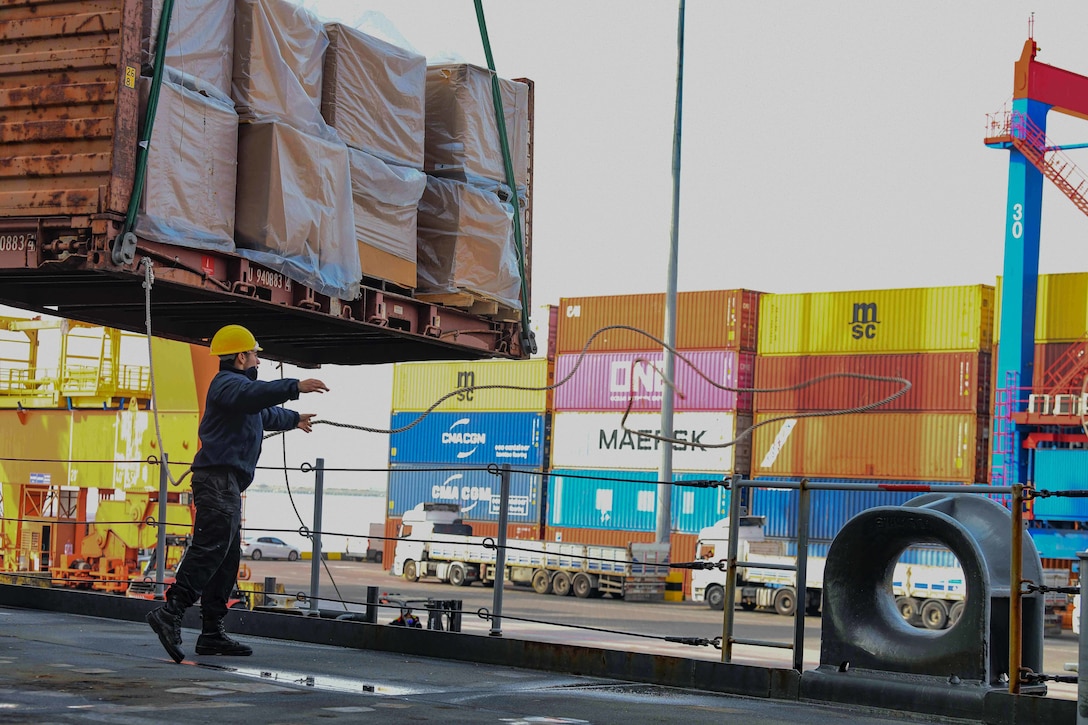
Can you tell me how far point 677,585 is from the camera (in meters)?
41.4

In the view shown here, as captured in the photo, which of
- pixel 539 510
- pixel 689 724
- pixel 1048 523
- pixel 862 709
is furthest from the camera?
pixel 539 510

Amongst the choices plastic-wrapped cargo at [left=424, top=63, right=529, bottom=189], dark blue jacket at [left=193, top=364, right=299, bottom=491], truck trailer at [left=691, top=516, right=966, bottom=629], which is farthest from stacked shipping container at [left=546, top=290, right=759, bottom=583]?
dark blue jacket at [left=193, top=364, right=299, bottom=491]

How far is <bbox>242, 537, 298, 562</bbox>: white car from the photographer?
65.9m

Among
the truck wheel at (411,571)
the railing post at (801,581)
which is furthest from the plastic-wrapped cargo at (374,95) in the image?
the truck wheel at (411,571)

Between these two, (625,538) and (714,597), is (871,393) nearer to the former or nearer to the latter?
(714,597)

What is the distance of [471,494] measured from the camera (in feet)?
160

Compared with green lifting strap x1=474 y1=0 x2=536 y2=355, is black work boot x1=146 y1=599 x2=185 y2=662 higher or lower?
lower

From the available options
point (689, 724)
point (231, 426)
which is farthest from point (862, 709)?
point (231, 426)

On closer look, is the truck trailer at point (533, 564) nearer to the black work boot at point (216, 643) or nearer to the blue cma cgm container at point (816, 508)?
the blue cma cgm container at point (816, 508)

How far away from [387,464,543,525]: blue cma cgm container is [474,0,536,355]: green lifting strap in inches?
1395

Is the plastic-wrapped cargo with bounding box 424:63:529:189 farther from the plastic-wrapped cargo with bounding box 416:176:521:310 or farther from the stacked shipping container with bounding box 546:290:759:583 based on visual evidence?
the stacked shipping container with bounding box 546:290:759:583

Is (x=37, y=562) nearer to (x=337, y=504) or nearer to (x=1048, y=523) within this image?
(x=1048, y=523)

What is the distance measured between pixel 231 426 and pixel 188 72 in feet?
6.66

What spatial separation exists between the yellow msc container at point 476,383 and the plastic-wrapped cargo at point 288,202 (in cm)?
3720
